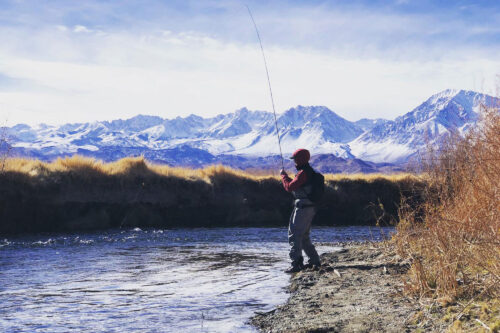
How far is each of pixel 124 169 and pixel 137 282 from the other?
11.5m

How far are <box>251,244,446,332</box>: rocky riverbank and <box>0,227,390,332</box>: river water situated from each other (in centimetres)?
35

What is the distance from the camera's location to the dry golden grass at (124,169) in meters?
17.5

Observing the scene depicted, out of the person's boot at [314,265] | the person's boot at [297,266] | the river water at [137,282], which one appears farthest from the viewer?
the person's boot at [297,266]

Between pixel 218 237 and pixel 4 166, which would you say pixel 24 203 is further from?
pixel 218 237

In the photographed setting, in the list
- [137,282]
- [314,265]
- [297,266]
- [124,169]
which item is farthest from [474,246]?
[124,169]

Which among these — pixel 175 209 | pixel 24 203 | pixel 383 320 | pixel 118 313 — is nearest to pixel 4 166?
pixel 24 203

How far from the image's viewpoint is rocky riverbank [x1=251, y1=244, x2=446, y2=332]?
5.36 meters

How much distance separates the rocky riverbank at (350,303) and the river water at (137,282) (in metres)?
0.35

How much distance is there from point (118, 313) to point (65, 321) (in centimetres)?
67

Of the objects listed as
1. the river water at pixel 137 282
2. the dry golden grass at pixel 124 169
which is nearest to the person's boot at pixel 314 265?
the river water at pixel 137 282

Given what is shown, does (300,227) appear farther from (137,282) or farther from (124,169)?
(124,169)

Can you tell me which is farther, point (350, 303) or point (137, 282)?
point (137, 282)

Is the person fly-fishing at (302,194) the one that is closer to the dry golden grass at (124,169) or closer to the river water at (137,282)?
the river water at (137,282)

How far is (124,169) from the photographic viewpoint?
1959 centimetres
